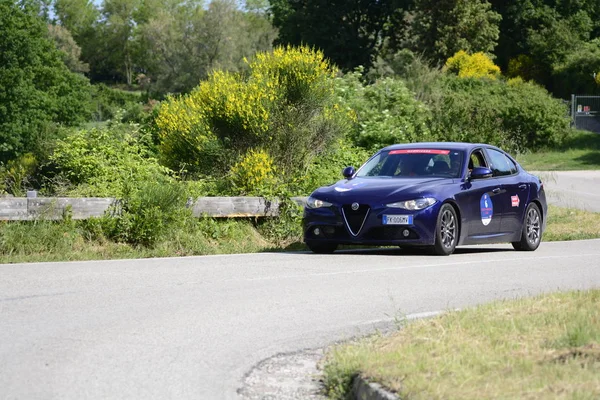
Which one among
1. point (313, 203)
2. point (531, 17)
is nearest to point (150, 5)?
point (531, 17)

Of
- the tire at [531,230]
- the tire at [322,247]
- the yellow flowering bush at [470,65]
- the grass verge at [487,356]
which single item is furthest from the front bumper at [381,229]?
the yellow flowering bush at [470,65]

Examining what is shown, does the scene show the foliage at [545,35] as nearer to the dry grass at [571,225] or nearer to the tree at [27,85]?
the tree at [27,85]

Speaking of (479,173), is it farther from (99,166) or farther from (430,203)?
(99,166)

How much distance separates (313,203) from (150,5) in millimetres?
139418

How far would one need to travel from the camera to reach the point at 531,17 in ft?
259

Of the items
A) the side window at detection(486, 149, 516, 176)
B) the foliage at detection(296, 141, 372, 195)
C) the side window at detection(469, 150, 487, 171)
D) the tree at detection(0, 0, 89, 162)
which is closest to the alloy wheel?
the side window at detection(469, 150, 487, 171)

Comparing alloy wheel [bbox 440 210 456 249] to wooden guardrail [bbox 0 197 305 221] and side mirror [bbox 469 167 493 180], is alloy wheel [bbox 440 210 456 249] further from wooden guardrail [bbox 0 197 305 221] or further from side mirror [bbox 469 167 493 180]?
wooden guardrail [bbox 0 197 305 221]

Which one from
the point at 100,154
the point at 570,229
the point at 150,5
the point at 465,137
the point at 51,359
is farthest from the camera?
the point at 150,5

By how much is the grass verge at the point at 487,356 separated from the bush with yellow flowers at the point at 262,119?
433 inches

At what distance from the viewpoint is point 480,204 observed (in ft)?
51.0

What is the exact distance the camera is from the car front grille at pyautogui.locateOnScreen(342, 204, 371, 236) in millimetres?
14375

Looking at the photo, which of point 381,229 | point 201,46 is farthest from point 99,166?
point 201,46

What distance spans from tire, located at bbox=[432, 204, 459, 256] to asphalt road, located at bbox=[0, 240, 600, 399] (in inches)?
7.0

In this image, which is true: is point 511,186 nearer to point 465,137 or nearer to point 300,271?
point 300,271
